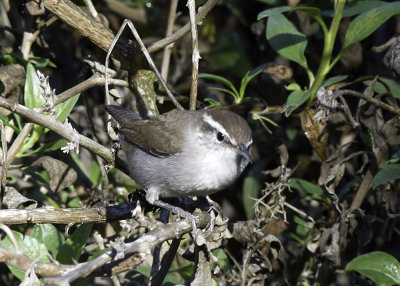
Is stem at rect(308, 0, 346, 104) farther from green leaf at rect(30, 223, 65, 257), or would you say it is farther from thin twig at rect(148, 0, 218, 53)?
green leaf at rect(30, 223, 65, 257)

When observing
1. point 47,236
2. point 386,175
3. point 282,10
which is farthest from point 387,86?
point 47,236

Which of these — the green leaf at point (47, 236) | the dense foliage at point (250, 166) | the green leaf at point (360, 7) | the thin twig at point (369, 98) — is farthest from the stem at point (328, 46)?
the green leaf at point (47, 236)

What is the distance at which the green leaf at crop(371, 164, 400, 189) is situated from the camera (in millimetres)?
3320

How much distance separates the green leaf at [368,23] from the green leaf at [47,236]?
2110mm

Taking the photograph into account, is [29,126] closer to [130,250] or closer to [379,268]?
[130,250]

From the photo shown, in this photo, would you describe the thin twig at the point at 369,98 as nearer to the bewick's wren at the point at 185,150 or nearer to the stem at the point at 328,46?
the stem at the point at 328,46

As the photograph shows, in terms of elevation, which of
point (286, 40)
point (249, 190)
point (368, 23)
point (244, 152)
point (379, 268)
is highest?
point (368, 23)

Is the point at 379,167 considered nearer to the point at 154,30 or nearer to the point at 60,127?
the point at 60,127

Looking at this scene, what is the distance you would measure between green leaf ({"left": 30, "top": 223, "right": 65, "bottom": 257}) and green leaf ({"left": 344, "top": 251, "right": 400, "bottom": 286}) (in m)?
1.69

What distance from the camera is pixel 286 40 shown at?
387 cm

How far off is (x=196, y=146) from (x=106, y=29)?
0.90m

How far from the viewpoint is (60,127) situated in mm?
2715

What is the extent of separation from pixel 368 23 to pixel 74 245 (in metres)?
2.21

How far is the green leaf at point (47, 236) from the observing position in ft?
11.3
